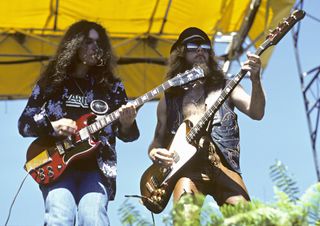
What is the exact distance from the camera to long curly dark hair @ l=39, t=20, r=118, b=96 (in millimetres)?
3348

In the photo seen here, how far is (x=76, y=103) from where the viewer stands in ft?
10.7

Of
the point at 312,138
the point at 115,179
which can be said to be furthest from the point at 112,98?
the point at 312,138

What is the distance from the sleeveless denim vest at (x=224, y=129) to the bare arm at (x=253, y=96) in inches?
2.3

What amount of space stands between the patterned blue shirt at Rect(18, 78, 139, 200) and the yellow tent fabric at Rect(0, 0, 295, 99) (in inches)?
174

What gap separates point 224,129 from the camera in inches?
132

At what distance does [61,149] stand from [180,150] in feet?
1.79

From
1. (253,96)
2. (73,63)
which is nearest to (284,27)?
(253,96)

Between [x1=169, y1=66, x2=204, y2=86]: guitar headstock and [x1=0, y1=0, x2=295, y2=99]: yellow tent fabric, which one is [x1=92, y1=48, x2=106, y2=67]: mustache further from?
[x1=0, y1=0, x2=295, y2=99]: yellow tent fabric

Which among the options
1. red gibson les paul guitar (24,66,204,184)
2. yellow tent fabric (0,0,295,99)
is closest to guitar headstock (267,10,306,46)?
red gibson les paul guitar (24,66,204,184)

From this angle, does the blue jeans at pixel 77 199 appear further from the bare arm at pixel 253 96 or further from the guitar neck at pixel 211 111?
the bare arm at pixel 253 96

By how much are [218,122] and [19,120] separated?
92 cm

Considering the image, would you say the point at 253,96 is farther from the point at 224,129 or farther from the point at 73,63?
the point at 73,63

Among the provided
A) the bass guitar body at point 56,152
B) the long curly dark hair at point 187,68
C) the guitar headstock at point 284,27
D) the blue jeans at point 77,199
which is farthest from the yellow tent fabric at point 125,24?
the blue jeans at point 77,199

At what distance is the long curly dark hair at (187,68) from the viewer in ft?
11.5
